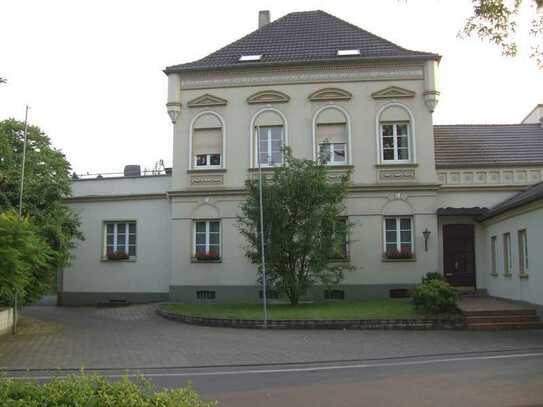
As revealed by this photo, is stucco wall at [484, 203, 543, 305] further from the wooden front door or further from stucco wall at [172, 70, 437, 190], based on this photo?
stucco wall at [172, 70, 437, 190]

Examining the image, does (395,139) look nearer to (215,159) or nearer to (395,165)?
(395,165)

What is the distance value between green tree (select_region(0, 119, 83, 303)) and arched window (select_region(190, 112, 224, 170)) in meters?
5.17

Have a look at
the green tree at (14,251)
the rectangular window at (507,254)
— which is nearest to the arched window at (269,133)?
the rectangular window at (507,254)

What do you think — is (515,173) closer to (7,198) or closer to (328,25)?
(328,25)

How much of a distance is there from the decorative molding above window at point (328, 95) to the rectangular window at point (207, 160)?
15.2ft

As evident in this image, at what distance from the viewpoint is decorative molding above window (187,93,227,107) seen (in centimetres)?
2514

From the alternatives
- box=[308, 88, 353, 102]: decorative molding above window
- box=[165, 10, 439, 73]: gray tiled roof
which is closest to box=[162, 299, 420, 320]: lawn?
box=[308, 88, 353, 102]: decorative molding above window

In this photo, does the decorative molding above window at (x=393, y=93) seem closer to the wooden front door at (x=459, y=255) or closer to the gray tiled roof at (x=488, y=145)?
the gray tiled roof at (x=488, y=145)

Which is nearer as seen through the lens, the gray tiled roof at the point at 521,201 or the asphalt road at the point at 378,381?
the asphalt road at the point at 378,381

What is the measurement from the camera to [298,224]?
20406 mm

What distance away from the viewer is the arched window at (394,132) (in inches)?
949

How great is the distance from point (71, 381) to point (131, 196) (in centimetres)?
2101

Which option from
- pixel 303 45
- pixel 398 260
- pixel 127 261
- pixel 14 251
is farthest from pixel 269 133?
pixel 14 251

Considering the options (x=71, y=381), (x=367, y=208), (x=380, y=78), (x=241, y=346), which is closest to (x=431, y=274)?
(x=367, y=208)
